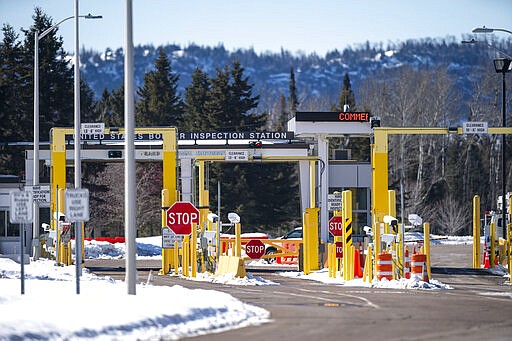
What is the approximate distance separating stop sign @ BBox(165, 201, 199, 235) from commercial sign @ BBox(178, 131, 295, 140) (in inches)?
596

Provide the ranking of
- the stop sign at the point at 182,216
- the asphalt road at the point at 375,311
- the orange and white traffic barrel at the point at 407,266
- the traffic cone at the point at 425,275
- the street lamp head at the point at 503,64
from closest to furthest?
the asphalt road at the point at 375,311 → the traffic cone at the point at 425,275 → the orange and white traffic barrel at the point at 407,266 → the stop sign at the point at 182,216 → the street lamp head at the point at 503,64

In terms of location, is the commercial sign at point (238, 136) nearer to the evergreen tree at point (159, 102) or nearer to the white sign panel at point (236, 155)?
the white sign panel at point (236, 155)

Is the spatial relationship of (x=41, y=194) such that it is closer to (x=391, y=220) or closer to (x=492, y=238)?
(x=391, y=220)

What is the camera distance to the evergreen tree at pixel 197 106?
268 feet

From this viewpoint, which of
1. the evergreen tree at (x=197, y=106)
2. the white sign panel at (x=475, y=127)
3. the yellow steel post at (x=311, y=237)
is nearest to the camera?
the yellow steel post at (x=311, y=237)

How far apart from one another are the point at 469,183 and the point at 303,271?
56.6 metres

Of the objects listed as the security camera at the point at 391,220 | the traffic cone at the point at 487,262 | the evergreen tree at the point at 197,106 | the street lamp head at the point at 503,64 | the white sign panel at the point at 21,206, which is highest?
the evergreen tree at the point at 197,106

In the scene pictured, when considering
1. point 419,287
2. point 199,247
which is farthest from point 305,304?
point 199,247

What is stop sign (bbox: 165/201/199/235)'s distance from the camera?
1271 inches

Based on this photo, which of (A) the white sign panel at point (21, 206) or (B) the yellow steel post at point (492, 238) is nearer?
(A) the white sign panel at point (21, 206)

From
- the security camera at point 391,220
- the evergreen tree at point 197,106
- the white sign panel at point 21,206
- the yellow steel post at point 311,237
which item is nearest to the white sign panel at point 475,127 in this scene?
the yellow steel post at point 311,237

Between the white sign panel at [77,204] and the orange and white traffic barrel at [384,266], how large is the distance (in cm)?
1184

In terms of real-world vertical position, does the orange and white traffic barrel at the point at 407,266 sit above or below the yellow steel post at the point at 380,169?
below

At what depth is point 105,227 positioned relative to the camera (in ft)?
277
